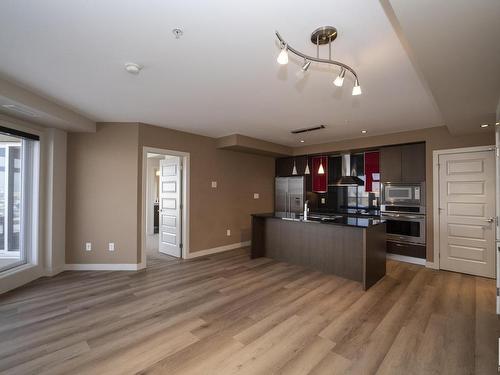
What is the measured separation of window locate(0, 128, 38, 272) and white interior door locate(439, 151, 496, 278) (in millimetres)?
6733

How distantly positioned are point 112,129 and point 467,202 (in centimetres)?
608

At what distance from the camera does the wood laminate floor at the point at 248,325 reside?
1985mm

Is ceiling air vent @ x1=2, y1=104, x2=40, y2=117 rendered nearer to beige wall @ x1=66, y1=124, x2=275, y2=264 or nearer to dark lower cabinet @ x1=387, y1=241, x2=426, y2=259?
beige wall @ x1=66, y1=124, x2=275, y2=264

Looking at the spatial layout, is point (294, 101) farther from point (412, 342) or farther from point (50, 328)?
point (50, 328)

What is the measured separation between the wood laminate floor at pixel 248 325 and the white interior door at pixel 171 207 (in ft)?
4.29

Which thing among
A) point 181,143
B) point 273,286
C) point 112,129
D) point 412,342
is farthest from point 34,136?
point 412,342

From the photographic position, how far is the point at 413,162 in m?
4.68

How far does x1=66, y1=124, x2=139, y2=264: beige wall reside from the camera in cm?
425

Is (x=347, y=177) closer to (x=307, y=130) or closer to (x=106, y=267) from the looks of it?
(x=307, y=130)

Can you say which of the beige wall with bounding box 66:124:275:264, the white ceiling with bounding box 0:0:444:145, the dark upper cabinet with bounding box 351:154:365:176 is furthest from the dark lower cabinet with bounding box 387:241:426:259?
the beige wall with bounding box 66:124:275:264

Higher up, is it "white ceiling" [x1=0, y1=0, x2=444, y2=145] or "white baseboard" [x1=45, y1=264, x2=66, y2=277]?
"white ceiling" [x1=0, y1=0, x2=444, y2=145]

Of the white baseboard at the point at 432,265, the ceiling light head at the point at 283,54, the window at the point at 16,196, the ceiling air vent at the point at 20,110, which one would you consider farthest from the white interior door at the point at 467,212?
the window at the point at 16,196

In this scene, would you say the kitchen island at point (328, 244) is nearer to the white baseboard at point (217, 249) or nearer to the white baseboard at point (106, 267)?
the white baseboard at point (217, 249)

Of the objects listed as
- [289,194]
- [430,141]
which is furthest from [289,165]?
[430,141]
